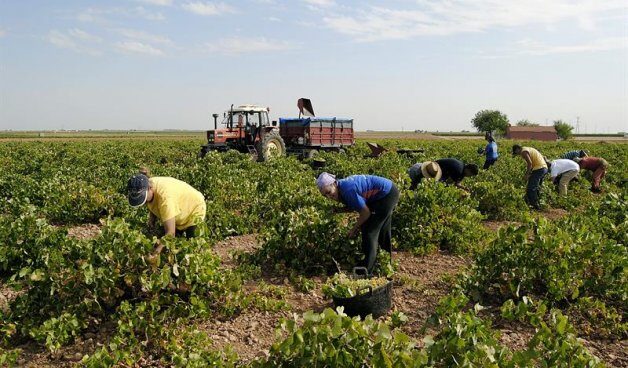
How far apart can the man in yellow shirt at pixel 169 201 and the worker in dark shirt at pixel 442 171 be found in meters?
4.17

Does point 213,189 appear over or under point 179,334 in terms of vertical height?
over

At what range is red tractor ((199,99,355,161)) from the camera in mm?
17542

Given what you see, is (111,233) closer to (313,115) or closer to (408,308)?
(408,308)

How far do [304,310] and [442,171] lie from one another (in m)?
4.63

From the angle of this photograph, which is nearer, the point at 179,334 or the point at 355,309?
the point at 179,334

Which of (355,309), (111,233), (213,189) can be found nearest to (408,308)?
(355,309)

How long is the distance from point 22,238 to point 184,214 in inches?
83.7

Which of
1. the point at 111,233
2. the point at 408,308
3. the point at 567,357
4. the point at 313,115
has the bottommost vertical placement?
the point at 408,308

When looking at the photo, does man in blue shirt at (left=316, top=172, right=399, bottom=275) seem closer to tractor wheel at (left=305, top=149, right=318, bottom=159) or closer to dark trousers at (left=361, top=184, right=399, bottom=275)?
dark trousers at (left=361, top=184, right=399, bottom=275)

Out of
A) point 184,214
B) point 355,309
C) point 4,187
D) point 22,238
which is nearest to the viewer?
point 355,309

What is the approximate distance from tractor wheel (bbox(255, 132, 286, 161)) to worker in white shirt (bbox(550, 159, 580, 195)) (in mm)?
8920

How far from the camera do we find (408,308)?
5016mm

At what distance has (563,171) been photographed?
10.5m

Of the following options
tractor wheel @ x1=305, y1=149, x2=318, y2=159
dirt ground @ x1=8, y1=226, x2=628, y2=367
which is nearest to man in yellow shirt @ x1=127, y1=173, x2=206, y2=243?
dirt ground @ x1=8, y1=226, x2=628, y2=367
